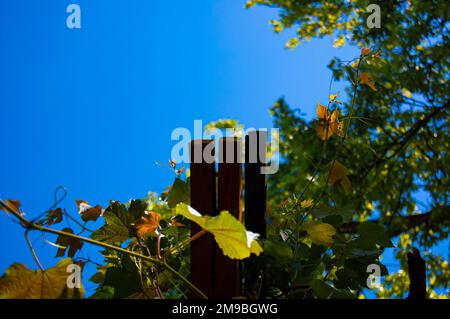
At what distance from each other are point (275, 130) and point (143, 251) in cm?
31

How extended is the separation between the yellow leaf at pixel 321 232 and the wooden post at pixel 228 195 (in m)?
0.13

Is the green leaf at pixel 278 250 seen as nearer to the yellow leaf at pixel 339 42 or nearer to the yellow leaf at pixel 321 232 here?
the yellow leaf at pixel 321 232

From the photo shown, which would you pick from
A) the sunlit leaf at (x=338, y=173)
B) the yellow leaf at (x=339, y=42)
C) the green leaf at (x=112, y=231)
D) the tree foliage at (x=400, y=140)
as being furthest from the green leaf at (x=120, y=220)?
the yellow leaf at (x=339, y=42)

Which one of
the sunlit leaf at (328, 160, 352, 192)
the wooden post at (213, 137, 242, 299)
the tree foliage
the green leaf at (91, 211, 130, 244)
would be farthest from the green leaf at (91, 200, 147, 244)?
the tree foliage

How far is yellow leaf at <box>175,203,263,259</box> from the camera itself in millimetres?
650

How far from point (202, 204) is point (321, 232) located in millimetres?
209

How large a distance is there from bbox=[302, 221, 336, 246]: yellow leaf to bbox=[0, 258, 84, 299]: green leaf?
403 mm

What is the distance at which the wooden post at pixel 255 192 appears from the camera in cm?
87

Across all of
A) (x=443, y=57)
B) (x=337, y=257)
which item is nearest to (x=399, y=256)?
(x=443, y=57)

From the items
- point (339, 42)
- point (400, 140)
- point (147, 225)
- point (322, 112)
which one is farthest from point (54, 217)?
point (339, 42)

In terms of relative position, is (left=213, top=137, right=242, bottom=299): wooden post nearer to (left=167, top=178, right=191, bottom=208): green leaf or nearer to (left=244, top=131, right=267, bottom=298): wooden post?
(left=244, top=131, right=267, bottom=298): wooden post

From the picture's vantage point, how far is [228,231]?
26.3 inches

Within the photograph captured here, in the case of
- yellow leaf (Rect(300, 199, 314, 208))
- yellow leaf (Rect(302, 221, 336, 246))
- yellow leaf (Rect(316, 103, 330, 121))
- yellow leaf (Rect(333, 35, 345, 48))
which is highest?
yellow leaf (Rect(333, 35, 345, 48))
